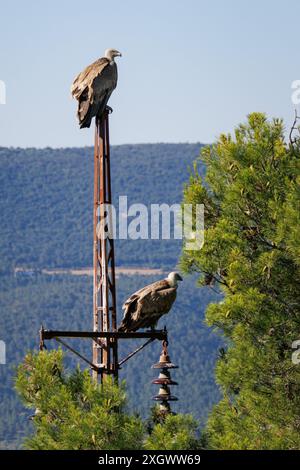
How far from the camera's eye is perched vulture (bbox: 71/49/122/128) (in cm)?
1273

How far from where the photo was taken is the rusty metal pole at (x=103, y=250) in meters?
12.3

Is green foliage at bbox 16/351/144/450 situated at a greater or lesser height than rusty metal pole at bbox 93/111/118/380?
lesser

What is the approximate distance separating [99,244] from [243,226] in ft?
5.74

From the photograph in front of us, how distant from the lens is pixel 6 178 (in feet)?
356

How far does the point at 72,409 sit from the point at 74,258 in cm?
7921

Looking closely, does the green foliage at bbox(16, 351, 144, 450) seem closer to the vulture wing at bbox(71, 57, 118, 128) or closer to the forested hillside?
the vulture wing at bbox(71, 57, 118, 128)

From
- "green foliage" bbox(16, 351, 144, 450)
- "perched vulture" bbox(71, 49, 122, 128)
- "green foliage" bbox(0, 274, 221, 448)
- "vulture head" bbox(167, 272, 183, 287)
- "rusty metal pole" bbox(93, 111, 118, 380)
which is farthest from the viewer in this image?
"green foliage" bbox(0, 274, 221, 448)

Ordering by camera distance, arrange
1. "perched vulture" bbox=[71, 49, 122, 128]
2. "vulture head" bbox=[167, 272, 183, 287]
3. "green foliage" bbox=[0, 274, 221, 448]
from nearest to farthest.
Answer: "perched vulture" bbox=[71, 49, 122, 128]
"vulture head" bbox=[167, 272, 183, 287]
"green foliage" bbox=[0, 274, 221, 448]

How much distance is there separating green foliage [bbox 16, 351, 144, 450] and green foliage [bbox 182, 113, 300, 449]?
1.29 meters

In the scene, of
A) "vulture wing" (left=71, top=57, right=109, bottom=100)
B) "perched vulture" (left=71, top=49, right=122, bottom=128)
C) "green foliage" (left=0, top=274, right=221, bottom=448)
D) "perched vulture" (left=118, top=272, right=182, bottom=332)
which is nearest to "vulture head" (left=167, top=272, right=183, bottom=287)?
"perched vulture" (left=118, top=272, right=182, bottom=332)

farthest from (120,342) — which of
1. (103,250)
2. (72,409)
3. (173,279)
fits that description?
(72,409)

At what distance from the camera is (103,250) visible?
1246 centimetres

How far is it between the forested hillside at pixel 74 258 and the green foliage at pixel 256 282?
28545 mm

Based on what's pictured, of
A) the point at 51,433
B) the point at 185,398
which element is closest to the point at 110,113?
the point at 51,433
